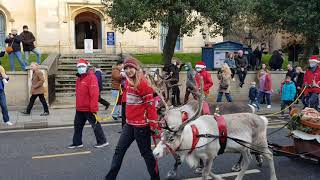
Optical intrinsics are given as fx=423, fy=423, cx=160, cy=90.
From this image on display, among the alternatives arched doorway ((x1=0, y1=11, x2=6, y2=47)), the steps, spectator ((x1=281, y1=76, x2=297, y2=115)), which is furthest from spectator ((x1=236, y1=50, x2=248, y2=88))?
arched doorway ((x1=0, y1=11, x2=6, y2=47))

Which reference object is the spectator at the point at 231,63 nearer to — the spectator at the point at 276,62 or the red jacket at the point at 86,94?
the spectator at the point at 276,62

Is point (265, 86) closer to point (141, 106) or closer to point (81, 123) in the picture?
point (81, 123)

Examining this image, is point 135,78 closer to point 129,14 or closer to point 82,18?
point 129,14

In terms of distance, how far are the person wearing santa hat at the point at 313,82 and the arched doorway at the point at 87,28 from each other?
2330 cm

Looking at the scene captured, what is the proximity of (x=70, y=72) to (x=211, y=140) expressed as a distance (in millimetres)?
16702

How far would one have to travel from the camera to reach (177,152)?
611 cm

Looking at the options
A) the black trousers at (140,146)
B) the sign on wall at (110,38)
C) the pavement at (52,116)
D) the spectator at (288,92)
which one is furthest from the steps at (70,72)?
the black trousers at (140,146)

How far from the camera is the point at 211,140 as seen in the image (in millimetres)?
6359

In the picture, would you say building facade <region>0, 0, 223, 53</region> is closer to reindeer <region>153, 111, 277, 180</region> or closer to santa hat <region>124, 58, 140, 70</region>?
santa hat <region>124, 58, 140, 70</region>

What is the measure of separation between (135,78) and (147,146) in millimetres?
1091

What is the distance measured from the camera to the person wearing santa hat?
38.6 feet

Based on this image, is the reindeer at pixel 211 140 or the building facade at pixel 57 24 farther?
the building facade at pixel 57 24

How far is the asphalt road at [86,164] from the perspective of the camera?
304 inches

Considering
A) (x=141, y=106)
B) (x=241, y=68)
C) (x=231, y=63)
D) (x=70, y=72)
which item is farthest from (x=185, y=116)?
(x=70, y=72)
